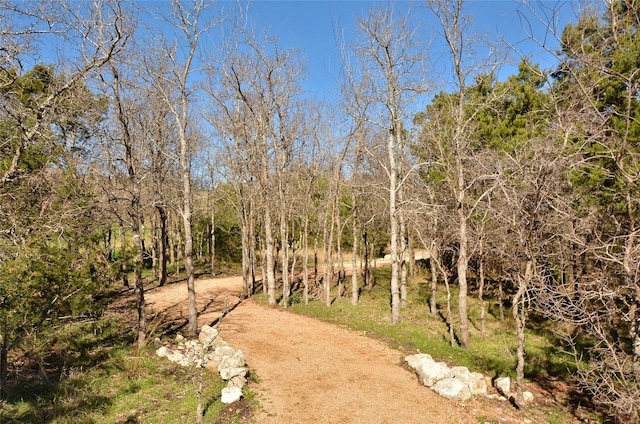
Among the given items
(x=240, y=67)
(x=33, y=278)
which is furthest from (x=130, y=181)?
(x=240, y=67)

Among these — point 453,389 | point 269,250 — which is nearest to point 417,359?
point 453,389

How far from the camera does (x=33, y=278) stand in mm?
7504

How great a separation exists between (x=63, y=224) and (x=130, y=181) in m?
3.38

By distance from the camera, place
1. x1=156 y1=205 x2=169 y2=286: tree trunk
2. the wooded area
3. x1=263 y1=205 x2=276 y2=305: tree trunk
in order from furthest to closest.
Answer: x1=156 y1=205 x2=169 y2=286: tree trunk
x1=263 y1=205 x2=276 y2=305: tree trunk
the wooded area

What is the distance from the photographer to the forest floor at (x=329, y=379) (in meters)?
8.30

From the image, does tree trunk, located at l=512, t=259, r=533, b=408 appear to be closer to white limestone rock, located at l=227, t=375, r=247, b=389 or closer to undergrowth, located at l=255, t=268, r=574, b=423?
undergrowth, located at l=255, t=268, r=574, b=423

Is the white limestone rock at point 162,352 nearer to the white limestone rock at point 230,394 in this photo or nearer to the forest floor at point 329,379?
the forest floor at point 329,379

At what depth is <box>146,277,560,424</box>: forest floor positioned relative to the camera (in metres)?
8.30

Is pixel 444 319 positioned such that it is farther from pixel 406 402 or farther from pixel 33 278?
pixel 33 278

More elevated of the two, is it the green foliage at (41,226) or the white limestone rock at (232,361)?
the green foliage at (41,226)

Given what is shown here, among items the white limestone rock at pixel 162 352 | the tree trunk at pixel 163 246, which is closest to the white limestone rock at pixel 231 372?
the white limestone rock at pixel 162 352

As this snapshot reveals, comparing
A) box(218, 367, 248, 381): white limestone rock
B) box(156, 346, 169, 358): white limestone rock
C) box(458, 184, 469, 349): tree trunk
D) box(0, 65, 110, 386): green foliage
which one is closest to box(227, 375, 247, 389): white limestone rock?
box(218, 367, 248, 381): white limestone rock

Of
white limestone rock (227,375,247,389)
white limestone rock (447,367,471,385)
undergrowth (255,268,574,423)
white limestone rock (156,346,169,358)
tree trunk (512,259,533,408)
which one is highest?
tree trunk (512,259,533,408)

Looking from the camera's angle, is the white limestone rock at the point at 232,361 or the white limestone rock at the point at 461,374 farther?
the white limestone rock at the point at 232,361
